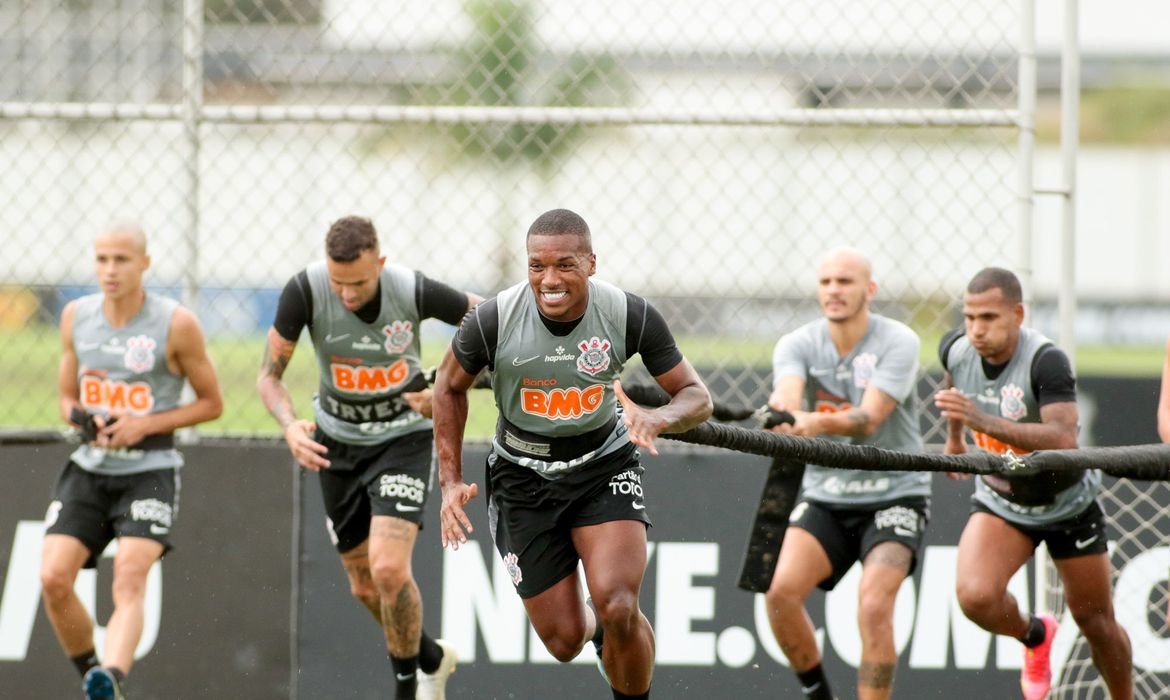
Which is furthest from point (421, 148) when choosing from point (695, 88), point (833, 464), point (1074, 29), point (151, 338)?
point (833, 464)

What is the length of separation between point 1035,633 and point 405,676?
2970 mm

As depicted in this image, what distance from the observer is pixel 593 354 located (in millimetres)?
4895

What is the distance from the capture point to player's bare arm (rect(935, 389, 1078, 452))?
5691mm

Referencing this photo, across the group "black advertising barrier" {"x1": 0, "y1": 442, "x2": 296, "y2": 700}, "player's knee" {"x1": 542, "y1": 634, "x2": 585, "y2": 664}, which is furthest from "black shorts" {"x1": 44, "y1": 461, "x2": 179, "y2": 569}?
"player's knee" {"x1": 542, "y1": 634, "x2": 585, "y2": 664}

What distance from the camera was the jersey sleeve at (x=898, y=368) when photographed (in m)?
6.43

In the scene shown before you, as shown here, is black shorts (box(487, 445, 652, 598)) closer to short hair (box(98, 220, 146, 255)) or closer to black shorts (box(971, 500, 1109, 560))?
black shorts (box(971, 500, 1109, 560))

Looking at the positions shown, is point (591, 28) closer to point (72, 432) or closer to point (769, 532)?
point (769, 532)

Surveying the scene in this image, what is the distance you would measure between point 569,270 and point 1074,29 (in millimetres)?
3572

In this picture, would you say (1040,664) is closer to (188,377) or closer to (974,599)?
(974,599)

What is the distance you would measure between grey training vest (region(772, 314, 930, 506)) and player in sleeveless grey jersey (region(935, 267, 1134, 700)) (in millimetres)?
298

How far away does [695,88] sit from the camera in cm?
766

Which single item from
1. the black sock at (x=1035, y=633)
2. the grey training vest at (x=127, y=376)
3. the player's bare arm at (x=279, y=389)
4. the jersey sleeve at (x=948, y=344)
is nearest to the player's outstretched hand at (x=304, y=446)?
the player's bare arm at (x=279, y=389)

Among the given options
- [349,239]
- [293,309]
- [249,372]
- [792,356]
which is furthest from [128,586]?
[249,372]

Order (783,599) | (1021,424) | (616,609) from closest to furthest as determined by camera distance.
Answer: (616,609), (1021,424), (783,599)
